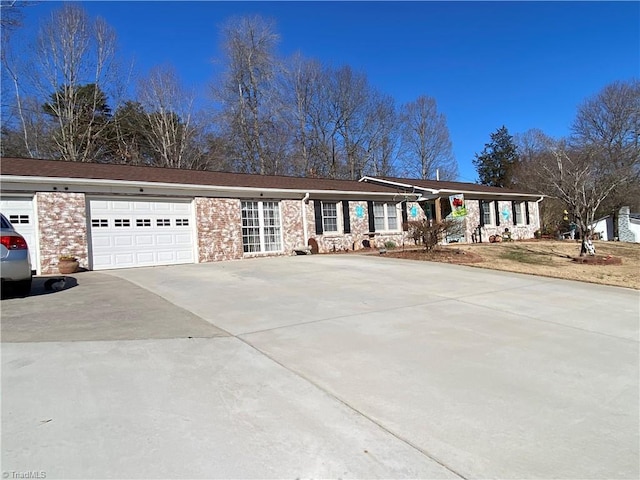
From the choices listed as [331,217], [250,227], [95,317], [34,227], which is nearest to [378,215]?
[331,217]

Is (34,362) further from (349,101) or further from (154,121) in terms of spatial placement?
(349,101)

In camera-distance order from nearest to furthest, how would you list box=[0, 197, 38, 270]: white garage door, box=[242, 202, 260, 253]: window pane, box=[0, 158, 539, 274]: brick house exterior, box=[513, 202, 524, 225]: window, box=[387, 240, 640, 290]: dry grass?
box=[387, 240, 640, 290]: dry grass
box=[0, 197, 38, 270]: white garage door
box=[0, 158, 539, 274]: brick house exterior
box=[242, 202, 260, 253]: window pane
box=[513, 202, 524, 225]: window

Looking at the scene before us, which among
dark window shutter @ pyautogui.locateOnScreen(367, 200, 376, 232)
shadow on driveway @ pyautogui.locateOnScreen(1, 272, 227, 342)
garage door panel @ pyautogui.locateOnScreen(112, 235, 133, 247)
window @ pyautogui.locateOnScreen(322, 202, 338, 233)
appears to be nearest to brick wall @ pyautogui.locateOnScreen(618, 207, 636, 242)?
dark window shutter @ pyautogui.locateOnScreen(367, 200, 376, 232)

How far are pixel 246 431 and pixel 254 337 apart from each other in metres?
2.25

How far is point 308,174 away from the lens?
33344 mm

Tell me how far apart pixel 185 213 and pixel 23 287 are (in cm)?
767

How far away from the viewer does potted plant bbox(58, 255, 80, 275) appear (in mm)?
11625

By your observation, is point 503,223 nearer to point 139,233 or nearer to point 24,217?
point 139,233

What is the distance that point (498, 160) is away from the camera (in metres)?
49.2

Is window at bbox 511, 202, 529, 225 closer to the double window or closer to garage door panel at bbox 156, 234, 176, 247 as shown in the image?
the double window

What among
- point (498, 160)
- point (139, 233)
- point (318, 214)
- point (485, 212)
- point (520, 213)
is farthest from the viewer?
point (498, 160)

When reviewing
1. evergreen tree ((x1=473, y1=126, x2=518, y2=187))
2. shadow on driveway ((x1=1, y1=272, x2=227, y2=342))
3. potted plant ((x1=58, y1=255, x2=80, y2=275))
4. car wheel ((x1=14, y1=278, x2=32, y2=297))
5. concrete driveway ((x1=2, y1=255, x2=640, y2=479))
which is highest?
evergreen tree ((x1=473, y1=126, x2=518, y2=187))

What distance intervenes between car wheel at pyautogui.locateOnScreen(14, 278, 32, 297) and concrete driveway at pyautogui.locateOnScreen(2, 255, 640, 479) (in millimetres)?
305
